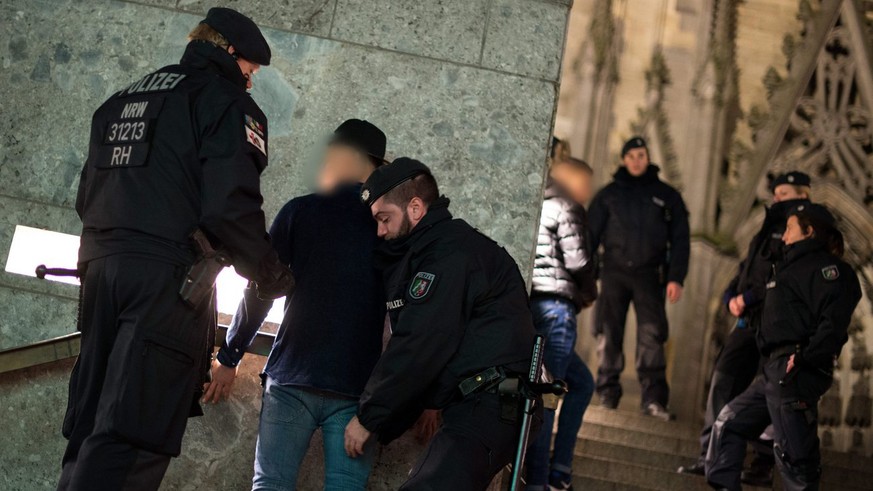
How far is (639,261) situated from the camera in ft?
25.6

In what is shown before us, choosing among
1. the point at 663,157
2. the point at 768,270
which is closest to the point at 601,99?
the point at 663,157

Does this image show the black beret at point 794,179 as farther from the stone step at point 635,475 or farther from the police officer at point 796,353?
the stone step at point 635,475

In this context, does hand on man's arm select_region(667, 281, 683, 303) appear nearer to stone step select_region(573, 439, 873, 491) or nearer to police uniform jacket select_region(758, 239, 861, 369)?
stone step select_region(573, 439, 873, 491)

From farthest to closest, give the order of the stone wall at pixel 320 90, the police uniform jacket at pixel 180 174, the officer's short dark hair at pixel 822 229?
the officer's short dark hair at pixel 822 229, the stone wall at pixel 320 90, the police uniform jacket at pixel 180 174

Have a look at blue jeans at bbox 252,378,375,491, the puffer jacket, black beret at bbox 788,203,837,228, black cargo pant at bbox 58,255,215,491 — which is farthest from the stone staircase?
black cargo pant at bbox 58,255,215,491

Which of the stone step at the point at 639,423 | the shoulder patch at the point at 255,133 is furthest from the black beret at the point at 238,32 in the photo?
the stone step at the point at 639,423

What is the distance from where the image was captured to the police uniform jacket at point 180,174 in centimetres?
349

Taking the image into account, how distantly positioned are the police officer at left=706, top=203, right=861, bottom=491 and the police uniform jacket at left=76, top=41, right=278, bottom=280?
3.13 metres

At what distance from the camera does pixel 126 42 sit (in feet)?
16.4

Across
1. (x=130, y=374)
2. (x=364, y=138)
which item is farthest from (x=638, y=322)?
(x=130, y=374)

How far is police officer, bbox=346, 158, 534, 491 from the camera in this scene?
3.55 metres

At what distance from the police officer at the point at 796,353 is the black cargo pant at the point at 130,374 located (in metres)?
3.25

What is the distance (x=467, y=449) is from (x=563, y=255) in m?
2.58

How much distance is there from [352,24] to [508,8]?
68cm
